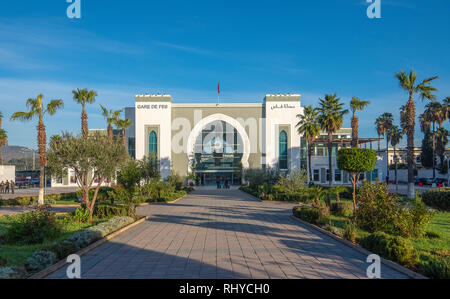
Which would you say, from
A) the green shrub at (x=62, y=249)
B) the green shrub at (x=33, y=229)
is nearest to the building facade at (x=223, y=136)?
the green shrub at (x=33, y=229)

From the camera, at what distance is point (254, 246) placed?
31.2 ft

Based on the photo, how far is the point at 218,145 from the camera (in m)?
57.2

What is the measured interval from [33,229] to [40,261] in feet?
11.8

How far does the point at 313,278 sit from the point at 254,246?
318 cm

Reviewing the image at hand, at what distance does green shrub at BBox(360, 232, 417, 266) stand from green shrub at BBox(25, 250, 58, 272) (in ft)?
24.8

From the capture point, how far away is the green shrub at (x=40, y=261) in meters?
6.95

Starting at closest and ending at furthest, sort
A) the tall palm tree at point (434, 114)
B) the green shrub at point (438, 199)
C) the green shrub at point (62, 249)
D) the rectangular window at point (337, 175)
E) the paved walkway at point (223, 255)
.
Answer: the paved walkway at point (223, 255)
the green shrub at point (62, 249)
the green shrub at point (438, 199)
the tall palm tree at point (434, 114)
the rectangular window at point (337, 175)

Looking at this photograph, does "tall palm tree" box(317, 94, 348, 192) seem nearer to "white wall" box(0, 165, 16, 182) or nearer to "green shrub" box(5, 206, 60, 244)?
"green shrub" box(5, 206, 60, 244)

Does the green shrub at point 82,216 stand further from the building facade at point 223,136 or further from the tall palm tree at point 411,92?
the building facade at point 223,136

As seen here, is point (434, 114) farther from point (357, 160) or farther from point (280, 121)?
point (357, 160)

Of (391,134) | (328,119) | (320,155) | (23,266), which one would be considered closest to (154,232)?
(23,266)

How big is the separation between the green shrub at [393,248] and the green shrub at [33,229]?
934 centimetres

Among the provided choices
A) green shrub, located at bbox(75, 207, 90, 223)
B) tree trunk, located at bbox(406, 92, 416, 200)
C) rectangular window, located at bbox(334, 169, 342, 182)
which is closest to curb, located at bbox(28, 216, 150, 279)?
green shrub, located at bbox(75, 207, 90, 223)
